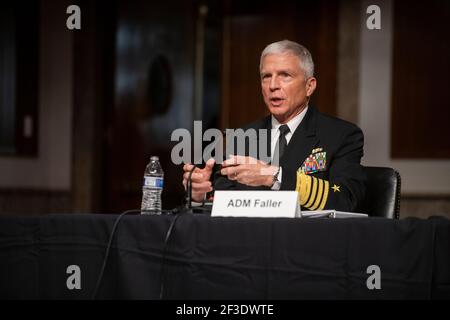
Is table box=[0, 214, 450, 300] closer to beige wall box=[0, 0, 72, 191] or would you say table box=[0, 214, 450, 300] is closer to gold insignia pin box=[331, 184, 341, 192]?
gold insignia pin box=[331, 184, 341, 192]

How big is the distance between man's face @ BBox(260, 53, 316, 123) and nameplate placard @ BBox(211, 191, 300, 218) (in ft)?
2.78

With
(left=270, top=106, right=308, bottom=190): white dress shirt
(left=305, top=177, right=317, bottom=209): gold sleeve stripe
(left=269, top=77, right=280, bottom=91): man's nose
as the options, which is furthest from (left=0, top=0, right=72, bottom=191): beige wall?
(left=305, top=177, right=317, bottom=209): gold sleeve stripe

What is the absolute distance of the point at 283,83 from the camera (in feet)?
9.09

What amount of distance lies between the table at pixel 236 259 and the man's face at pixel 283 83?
3.19 ft

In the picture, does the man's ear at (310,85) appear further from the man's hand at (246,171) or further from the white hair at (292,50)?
the man's hand at (246,171)

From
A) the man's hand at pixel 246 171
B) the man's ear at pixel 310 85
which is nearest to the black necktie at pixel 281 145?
the man's ear at pixel 310 85

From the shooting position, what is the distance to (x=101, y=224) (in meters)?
1.96

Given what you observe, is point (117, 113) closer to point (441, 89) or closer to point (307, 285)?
point (441, 89)

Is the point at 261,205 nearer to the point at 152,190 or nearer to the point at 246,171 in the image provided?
the point at 246,171

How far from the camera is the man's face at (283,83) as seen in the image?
9.05ft
